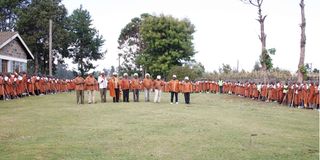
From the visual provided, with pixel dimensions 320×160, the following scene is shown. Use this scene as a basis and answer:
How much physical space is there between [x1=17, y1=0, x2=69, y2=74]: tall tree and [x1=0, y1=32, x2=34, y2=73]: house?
44.3 feet

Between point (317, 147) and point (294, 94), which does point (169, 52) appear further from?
point (317, 147)

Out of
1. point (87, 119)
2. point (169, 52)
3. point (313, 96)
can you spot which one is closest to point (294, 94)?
point (313, 96)

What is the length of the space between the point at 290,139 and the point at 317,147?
1.31m

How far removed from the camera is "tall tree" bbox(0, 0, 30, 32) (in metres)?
58.4

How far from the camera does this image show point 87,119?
53.7ft

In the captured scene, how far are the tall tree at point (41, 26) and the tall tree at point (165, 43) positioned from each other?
11813 millimetres

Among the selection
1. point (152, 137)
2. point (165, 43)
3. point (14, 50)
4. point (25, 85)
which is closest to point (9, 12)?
point (165, 43)

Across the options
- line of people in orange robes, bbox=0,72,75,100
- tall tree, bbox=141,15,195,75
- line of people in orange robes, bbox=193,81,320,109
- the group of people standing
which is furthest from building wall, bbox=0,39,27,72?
tall tree, bbox=141,15,195,75

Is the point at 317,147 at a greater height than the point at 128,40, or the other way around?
the point at 128,40

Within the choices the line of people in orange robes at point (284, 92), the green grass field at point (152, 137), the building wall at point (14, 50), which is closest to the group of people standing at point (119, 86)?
the line of people in orange robes at point (284, 92)

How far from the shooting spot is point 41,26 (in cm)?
5369

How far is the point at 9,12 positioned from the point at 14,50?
24894 mm

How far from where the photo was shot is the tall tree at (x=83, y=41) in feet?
223

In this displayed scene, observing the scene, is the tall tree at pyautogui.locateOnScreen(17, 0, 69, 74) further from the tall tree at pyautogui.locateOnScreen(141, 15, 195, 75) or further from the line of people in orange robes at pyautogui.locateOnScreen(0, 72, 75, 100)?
the line of people in orange robes at pyautogui.locateOnScreen(0, 72, 75, 100)
